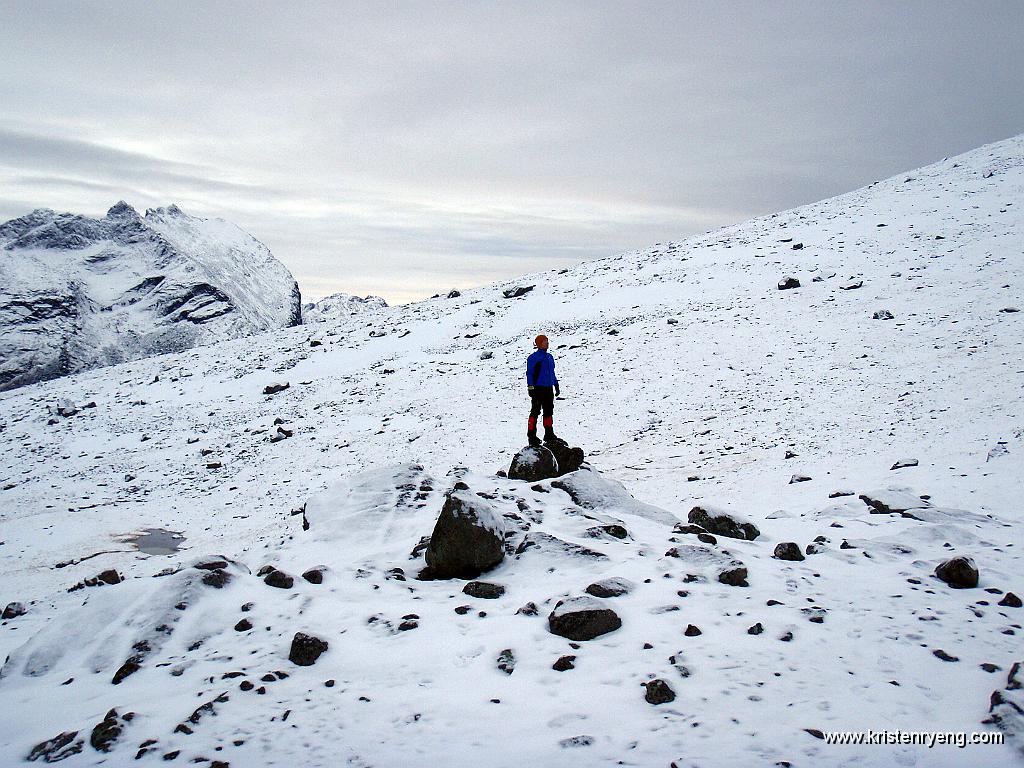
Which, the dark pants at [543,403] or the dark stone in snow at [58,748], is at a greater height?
the dark pants at [543,403]

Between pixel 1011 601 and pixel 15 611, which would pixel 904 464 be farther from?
pixel 15 611

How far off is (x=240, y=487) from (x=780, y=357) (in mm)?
17860

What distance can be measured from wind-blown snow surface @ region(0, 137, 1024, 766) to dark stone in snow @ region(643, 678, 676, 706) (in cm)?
8

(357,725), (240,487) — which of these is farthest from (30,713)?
(240,487)

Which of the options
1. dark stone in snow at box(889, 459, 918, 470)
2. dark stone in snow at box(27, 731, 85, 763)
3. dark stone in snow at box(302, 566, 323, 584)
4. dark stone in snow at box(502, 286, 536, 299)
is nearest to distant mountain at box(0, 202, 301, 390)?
dark stone in snow at box(502, 286, 536, 299)

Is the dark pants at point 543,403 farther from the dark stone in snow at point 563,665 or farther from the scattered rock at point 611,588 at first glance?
the dark stone in snow at point 563,665

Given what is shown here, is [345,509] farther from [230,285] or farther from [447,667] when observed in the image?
[230,285]

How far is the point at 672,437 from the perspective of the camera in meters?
15.6

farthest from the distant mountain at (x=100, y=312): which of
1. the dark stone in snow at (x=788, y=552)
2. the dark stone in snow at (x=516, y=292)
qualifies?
the dark stone in snow at (x=788, y=552)

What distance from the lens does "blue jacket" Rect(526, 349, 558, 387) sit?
11.6m

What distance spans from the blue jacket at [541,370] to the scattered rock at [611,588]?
19.1ft

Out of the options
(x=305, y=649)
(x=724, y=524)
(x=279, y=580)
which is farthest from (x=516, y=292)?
(x=305, y=649)

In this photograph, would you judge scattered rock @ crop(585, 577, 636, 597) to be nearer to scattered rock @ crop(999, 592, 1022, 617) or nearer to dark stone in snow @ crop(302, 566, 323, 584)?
dark stone in snow @ crop(302, 566, 323, 584)

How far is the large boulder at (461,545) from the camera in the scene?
716 cm
